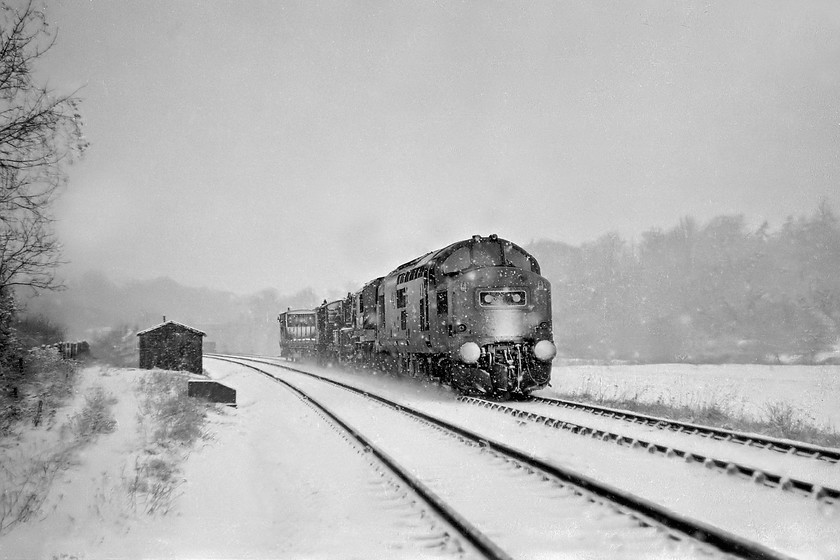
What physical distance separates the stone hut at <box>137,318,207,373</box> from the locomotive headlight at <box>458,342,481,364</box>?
66.5ft

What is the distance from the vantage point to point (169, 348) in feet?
98.0

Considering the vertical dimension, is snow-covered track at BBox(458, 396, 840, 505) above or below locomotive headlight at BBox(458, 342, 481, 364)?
below

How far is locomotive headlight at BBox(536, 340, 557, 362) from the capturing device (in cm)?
1444

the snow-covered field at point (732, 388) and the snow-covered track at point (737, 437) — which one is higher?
the snow-covered track at point (737, 437)

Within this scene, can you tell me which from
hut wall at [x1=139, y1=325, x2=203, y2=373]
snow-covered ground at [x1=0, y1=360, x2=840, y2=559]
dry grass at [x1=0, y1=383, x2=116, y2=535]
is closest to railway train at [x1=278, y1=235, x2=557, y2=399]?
snow-covered ground at [x1=0, y1=360, x2=840, y2=559]

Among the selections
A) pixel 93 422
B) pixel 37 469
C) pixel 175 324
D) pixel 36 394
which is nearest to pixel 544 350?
pixel 93 422

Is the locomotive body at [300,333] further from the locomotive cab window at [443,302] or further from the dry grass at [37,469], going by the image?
the dry grass at [37,469]

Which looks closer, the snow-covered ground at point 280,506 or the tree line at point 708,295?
the snow-covered ground at point 280,506

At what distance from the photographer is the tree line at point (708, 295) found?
42.4 metres

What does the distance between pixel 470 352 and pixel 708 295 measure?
39697mm

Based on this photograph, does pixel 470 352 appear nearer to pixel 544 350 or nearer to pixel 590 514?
pixel 544 350

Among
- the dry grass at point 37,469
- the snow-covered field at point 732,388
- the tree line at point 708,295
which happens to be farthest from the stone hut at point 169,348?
the tree line at point 708,295

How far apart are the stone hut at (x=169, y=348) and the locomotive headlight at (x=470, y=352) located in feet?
66.5

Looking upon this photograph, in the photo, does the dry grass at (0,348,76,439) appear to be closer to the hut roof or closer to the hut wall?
the hut wall
